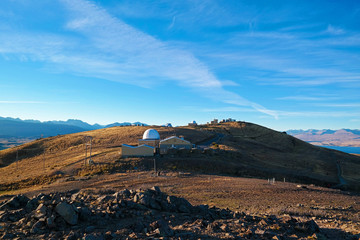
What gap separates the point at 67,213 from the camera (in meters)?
10.1

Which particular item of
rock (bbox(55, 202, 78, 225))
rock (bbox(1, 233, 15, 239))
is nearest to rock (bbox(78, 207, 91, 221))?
rock (bbox(55, 202, 78, 225))

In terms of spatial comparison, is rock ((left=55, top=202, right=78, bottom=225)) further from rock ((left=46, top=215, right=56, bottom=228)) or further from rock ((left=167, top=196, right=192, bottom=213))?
rock ((left=167, top=196, right=192, bottom=213))

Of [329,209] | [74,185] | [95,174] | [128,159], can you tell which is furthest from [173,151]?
[329,209]

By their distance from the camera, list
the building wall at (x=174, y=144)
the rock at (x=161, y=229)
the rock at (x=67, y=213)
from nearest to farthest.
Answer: the rock at (x=161, y=229) → the rock at (x=67, y=213) → the building wall at (x=174, y=144)

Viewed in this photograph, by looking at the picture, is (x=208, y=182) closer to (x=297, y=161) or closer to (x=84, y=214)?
(x=84, y=214)

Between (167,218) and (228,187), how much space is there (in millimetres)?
19522

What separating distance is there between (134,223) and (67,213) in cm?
308

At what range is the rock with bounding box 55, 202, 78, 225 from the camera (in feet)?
33.0

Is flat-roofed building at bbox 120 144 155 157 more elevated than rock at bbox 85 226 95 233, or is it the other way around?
rock at bbox 85 226 95 233

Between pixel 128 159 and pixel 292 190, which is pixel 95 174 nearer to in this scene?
pixel 128 159

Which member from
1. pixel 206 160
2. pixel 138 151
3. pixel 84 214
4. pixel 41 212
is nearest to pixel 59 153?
pixel 138 151

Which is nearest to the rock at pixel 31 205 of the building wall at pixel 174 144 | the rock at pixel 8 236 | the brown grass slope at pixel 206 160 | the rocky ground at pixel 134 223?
the rocky ground at pixel 134 223

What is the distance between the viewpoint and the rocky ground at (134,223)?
30.4ft

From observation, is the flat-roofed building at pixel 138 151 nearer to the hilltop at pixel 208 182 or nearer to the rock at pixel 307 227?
the hilltop at pixel 208 182
